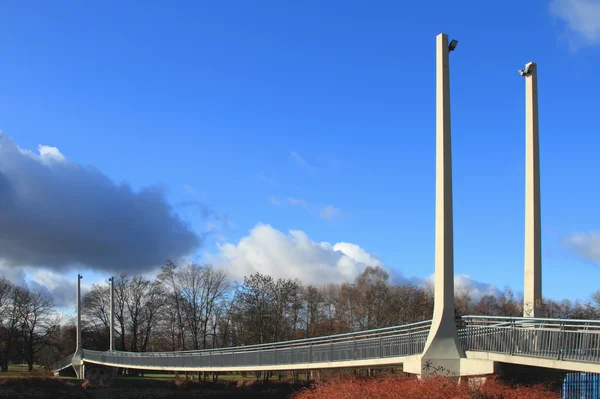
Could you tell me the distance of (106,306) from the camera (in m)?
83.0

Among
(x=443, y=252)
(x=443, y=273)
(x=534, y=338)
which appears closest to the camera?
(x=534, y=338)

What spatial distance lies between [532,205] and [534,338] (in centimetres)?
690

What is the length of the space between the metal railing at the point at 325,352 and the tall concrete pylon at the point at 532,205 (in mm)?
3795

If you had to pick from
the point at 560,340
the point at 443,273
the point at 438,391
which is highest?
the point at 443,273

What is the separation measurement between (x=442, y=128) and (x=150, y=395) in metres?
37.0

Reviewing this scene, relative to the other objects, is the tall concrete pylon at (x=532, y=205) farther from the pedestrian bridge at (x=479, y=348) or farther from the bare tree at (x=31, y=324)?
the bare tree at (x=31, y=324)

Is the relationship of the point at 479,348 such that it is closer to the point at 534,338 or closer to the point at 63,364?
the point at 534,338

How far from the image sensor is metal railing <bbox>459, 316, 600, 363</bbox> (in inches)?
632

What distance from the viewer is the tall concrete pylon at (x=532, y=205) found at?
22531mm

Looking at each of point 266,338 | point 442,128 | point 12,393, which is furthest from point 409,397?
point 266,338

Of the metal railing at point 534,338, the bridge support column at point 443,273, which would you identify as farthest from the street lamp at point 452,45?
the metal railing at point 534,338

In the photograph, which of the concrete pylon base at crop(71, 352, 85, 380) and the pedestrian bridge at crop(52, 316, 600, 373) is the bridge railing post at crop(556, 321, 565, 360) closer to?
the pedestrian bridge at crop(52, 316, 600, 373)

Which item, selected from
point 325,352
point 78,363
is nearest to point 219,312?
point 78,363

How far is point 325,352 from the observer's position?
91.0 ft
